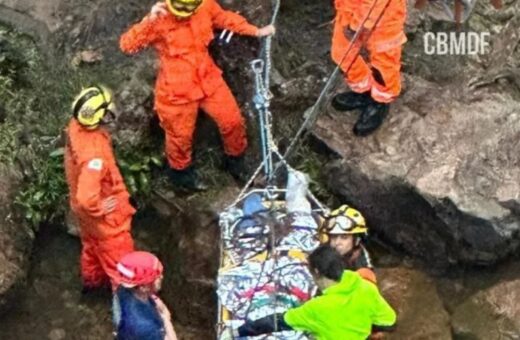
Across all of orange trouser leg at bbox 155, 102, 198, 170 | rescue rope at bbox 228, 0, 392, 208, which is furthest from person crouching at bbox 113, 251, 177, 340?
orange trouser leg at bbox 155, 102, 198, 170

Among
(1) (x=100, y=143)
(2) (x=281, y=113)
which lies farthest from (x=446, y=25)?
(1) (x=100, y=143)

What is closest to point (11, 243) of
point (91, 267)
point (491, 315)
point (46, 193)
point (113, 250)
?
point (46, 193)

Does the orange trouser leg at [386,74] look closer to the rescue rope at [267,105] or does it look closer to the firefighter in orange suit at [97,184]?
the rescue rope at [267,105]

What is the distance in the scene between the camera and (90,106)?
7828mm

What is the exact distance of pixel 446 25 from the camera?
9.83 meters

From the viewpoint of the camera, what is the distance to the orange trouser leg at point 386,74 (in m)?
8.41

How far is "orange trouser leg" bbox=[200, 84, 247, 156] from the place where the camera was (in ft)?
28.3

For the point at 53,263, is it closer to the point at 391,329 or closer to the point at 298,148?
the point at 298,148

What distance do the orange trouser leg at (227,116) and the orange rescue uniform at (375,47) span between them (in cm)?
78

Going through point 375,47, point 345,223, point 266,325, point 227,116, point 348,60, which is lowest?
point 266,325

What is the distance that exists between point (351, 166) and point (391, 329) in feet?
4.84

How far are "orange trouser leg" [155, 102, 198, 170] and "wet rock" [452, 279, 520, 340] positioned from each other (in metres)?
2.18

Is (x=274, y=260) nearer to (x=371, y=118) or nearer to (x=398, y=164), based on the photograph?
(x=398, y=164)

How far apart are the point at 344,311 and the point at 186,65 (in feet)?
7.21
